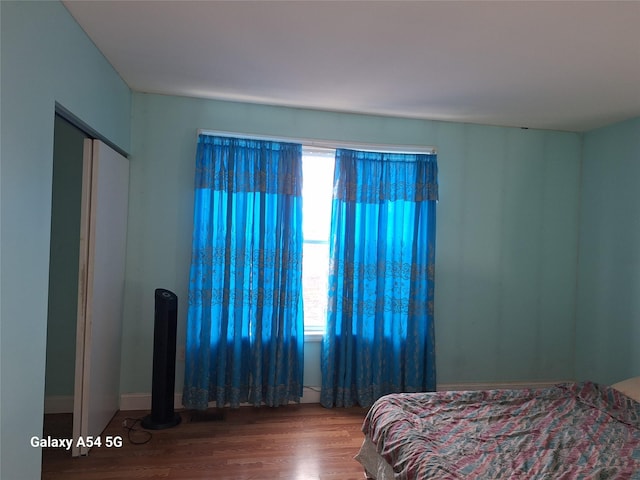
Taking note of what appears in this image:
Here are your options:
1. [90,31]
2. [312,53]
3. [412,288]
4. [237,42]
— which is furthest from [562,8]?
[90,31]

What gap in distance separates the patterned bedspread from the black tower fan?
1618 millimetres

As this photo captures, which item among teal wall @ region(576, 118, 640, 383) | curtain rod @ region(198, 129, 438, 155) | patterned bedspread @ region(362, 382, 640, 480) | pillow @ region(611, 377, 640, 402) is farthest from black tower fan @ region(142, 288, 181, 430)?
teal wall @ region(576, 118, 640, 383)

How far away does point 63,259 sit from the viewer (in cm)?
308

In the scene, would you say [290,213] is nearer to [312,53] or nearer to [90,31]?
[312,53]

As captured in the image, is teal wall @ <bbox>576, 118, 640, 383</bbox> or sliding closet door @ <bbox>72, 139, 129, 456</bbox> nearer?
sliding closet door @ <bbox>72, 139, 129, 456</bbox>

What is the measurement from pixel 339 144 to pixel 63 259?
8.49 ft

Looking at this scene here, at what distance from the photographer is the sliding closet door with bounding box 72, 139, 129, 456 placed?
243 centimetres

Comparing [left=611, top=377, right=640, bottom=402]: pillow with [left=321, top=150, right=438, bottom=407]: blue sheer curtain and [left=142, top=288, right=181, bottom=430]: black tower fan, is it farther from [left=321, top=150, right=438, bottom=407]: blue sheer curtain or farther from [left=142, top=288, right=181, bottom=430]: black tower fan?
[left=142, top=288, right=181, bottom=430]: black tower fan

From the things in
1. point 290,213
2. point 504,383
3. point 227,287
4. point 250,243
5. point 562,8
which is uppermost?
point 562,8

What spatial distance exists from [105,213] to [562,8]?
298 cm

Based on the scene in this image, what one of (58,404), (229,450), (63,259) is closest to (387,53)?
(229,450)

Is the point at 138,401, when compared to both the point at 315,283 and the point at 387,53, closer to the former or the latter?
the point at 315,283

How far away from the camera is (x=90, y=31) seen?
7.08 ft

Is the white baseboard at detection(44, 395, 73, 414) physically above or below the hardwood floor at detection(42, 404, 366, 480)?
above
